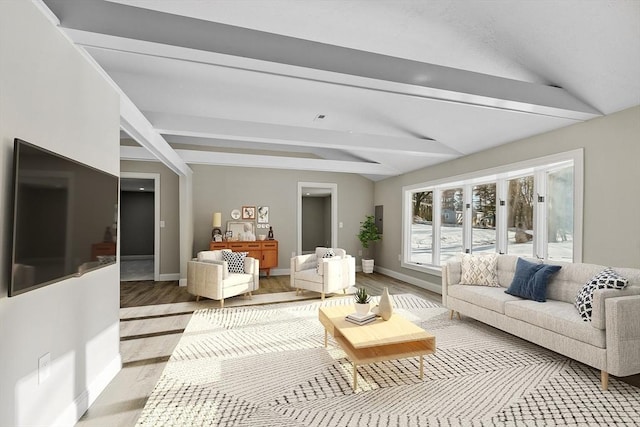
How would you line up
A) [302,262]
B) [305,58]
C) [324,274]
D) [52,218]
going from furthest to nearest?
[302,262]
[324,274]
[305,58]
[52,218]

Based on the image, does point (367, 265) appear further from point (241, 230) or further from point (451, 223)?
point (241, 230)

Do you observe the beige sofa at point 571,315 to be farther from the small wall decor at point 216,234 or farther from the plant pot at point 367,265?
the small wall decor at point 216,234

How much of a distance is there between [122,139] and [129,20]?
A: 15.5ft

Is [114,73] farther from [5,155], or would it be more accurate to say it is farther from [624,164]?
[624,164]

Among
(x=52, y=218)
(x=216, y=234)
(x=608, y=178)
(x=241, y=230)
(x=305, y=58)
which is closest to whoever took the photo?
(x=52, y=218)

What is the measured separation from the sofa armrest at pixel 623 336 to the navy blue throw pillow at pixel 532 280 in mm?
827

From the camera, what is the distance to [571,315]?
2846 millimetres

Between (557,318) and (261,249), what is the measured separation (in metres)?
5.16

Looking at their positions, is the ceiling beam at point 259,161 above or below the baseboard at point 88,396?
above

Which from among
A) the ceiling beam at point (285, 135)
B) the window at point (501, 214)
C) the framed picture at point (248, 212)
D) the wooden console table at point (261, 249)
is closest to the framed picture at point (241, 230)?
the framed picture at point (248, 212)

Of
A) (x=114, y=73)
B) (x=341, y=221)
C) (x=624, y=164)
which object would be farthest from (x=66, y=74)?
(x=341, y=221)

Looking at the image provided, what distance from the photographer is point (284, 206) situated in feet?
24.4

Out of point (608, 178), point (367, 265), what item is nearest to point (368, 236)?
point (367, 265)

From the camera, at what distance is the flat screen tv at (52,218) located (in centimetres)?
150
